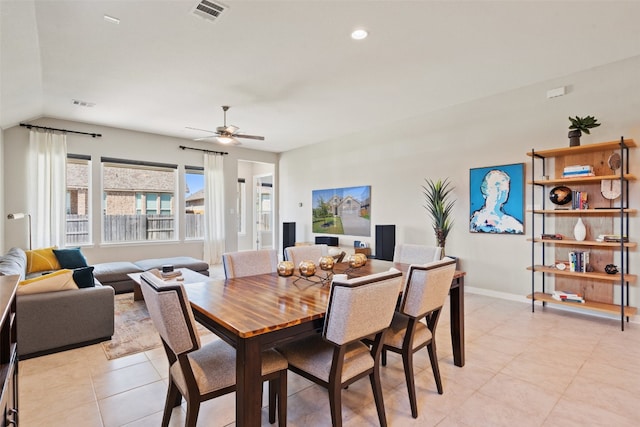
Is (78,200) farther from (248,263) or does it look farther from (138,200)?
(248,263)

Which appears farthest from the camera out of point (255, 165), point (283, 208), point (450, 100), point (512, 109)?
point (255, 165)

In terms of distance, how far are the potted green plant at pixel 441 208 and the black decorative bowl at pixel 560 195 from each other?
1.30 meters

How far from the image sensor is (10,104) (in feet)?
13.3

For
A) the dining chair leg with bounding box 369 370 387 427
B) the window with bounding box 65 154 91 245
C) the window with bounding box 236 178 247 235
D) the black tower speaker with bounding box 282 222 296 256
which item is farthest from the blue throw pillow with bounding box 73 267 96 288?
the window with bounding box 236 178 247 235

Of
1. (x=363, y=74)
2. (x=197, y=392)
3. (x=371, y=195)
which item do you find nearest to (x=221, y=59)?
(x=363, y=74)

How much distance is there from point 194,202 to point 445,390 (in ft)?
21.0

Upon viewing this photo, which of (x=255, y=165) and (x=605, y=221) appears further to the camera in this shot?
(x=255, y=165)

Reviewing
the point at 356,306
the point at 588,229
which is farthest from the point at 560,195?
the point at 356,306

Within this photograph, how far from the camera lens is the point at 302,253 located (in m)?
3.10

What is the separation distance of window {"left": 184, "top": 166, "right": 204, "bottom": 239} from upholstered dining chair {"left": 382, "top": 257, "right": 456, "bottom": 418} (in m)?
6.06

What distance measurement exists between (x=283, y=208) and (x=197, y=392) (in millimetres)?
6966

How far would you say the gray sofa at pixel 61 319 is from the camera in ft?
8.71

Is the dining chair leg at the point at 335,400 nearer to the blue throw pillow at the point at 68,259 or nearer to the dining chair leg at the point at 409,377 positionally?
the dining chair leg at the point at 409,377

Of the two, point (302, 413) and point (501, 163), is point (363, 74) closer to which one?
point (501, 163)
